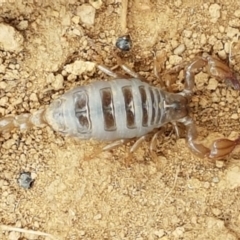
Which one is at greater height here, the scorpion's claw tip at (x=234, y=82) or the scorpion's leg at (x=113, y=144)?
the scorpion's claw tip at (x=234, y=82)

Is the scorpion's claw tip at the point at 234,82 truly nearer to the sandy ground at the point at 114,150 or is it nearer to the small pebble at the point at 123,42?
the sandy ground at the point at 114,150

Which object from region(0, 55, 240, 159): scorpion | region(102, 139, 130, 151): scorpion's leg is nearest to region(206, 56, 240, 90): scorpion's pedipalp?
region(0, 55, 240, 159): scorpion

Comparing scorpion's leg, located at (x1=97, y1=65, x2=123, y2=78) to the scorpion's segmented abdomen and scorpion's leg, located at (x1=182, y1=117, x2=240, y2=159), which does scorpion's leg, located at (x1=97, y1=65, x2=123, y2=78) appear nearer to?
the scorpion's segmented abdomen

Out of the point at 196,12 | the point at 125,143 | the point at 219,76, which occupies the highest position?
the point at 196,12

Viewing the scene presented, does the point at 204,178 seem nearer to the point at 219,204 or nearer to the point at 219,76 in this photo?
the point at 219,204

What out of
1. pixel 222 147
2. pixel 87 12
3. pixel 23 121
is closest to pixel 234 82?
pixel 222 147

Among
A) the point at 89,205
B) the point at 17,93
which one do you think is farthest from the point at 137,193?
the point at 17,93

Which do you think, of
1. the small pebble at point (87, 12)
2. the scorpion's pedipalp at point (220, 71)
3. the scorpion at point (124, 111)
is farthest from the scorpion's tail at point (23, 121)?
the scorpion's pedipalp at point (220, 71)
